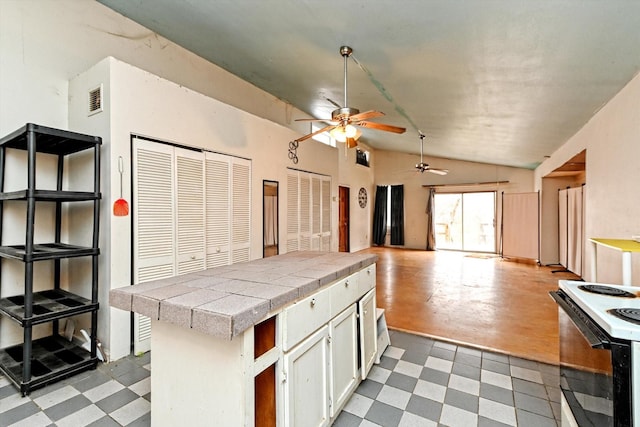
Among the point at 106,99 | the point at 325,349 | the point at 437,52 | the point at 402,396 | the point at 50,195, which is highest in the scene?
the point at 437,52

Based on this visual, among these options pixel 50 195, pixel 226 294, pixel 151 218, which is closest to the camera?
pixel 226 294

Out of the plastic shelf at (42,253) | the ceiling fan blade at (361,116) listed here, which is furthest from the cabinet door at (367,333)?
the plastic shelf at (42,253)

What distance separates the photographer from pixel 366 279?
2.22 m

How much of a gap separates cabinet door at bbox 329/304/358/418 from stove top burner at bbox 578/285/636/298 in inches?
48.5

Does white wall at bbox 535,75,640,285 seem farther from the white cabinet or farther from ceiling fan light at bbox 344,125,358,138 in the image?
ceiling fan light at bbox 344,125,358,138

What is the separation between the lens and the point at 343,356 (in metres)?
1.79

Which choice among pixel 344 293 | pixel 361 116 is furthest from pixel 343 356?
pixel 361 116

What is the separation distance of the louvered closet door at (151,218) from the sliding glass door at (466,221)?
7.89 meters

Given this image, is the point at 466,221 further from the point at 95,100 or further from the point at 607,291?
the point at 95,100

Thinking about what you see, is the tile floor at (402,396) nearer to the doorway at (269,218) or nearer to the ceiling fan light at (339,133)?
the doorway at (269,218)

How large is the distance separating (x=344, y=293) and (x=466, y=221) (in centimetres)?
788

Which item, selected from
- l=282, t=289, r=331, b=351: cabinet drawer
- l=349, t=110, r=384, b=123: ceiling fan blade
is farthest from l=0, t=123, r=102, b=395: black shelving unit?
l=349, t=110, r=384, b=123: ceiling fan blade

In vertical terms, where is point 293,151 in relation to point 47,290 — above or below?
above

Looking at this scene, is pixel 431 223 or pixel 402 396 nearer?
pixel 402 396
